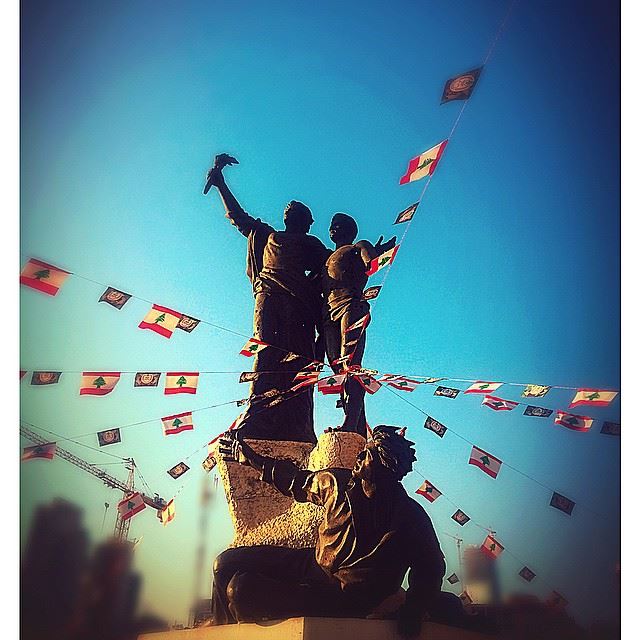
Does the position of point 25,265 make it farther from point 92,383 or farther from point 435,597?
point 435,597

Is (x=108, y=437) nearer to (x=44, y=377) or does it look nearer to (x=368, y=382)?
(x=44, y=377)

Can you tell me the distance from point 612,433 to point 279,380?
261cm

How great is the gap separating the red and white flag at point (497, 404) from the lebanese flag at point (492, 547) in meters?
1.44

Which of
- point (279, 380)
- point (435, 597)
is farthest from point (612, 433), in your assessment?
point (279, 380)

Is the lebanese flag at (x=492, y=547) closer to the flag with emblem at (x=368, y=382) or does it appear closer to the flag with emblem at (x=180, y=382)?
the flag with emblem at (x=368, y=382)

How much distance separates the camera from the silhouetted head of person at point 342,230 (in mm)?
5957

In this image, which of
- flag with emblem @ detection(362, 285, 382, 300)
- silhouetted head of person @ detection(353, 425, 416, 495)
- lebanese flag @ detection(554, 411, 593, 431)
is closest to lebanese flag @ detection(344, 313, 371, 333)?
flag with emblem @ detection(362, 285, 382, 300)

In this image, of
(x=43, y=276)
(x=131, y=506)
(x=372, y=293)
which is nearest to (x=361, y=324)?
(x=372, y=293)

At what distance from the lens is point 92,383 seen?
5594 millimetres

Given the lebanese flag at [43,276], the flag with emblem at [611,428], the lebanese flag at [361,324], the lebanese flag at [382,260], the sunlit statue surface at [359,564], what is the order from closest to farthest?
the sunlit statue surface at [359,564] < the lebanese flag at [43,276] < the lebanese flag at [361,324] < the flag with emblem at [611,428] < the lebanese flag at [382,260]

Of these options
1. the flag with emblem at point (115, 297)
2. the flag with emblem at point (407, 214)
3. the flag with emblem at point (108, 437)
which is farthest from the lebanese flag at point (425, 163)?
the flag with emblem at point (108, 437)

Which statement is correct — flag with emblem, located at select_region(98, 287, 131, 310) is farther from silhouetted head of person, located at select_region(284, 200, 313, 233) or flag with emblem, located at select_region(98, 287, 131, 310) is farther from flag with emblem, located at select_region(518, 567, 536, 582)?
flag with emblem, located at select_region(518, 567, 536, 582)

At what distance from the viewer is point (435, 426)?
5953 millimetres

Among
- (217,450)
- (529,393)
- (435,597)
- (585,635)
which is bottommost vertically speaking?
(585,635)
